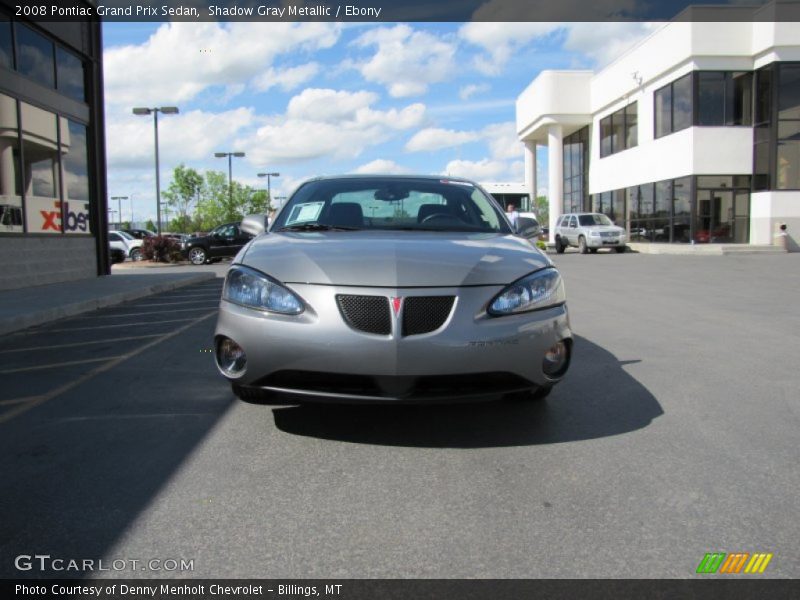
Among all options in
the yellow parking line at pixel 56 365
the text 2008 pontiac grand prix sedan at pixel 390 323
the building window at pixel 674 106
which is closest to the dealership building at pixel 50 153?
the yellow parking line at pixel 56 365

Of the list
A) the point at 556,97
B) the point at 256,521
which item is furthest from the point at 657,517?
the point at 556,97

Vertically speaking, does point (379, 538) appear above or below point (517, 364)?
below

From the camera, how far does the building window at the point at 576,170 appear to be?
4228 cm

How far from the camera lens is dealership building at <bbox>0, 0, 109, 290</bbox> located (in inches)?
498

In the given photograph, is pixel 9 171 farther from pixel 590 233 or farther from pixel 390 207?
pixel 590 233

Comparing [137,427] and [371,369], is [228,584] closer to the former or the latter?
[371,369]

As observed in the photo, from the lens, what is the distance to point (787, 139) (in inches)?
1054

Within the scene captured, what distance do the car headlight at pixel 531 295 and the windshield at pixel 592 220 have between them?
87.4 ft

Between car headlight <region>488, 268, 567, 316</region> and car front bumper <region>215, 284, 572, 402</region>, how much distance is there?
46mm

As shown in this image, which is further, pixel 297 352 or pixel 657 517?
pixel 297 352

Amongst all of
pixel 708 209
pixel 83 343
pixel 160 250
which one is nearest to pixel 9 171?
pixel 83 343

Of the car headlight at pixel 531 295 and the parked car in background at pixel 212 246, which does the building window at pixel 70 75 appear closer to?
the parked car in background at pixel 212 246

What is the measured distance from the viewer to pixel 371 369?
340 centimetres

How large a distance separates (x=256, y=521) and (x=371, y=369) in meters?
0.91
